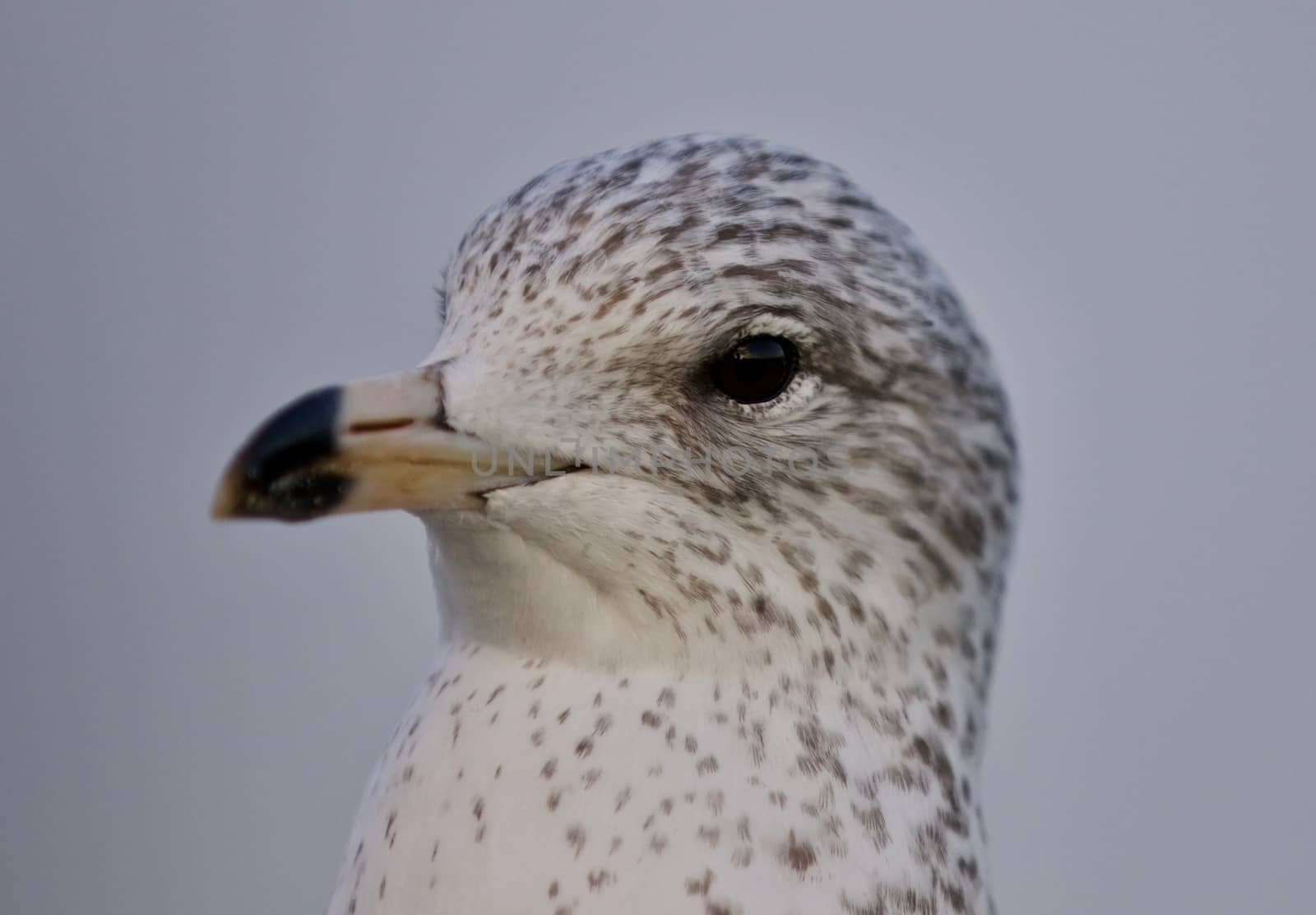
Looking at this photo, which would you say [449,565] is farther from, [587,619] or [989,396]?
[989,396]

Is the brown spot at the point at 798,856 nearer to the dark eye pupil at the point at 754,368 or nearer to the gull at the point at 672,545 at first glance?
the gull at the point at 672,545

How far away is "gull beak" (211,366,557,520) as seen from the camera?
0.92 m

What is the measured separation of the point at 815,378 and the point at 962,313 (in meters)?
0.20

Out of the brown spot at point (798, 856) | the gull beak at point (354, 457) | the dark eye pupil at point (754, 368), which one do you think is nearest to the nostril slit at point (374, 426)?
the gull beak at point (354, 457)

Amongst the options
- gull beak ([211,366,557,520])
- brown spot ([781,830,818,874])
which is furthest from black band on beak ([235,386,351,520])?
brown spot ([781,830,818,874])

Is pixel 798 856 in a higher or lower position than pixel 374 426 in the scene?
lower

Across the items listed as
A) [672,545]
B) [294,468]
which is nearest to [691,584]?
[672,545]

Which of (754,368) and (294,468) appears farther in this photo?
(754,368)

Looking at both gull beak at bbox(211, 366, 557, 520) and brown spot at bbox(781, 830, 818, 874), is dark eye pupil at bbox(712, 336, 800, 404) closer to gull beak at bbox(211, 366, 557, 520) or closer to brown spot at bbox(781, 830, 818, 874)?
gull beak at bbox(211, 366, 557, 520)

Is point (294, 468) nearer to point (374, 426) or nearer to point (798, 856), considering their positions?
point (374, 426)

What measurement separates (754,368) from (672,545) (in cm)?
15

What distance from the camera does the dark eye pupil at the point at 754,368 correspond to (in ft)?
3.36

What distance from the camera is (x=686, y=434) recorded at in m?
1.00

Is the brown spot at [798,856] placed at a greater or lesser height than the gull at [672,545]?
lesser
